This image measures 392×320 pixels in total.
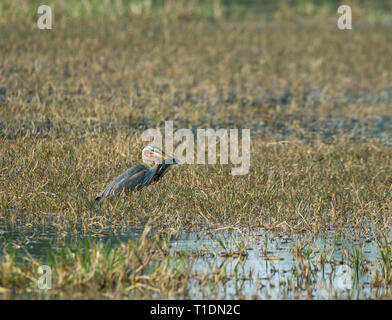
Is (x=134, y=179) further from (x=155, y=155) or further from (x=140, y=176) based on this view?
(x=155, y=155)

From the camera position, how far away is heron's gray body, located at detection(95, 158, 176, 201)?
360 inches

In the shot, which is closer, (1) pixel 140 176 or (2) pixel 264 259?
(2) pixel 264 259

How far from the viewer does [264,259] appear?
7586 millimetres

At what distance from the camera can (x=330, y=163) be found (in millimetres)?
11719

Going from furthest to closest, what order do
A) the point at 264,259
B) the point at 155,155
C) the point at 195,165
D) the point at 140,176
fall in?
the point at 195,165 < the point at 155,155 < the point at 140,176 < the point at 264,259

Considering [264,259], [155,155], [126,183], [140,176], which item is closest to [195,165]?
[155,155]

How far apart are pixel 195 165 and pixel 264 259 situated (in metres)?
3.49

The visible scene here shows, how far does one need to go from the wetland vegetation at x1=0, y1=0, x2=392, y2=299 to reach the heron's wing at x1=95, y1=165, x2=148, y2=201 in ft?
0.56

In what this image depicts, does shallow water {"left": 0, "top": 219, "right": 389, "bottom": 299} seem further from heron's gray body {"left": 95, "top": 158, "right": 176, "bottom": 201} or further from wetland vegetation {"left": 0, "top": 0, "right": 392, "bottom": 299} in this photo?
heron's gray body {"left": 95, "top": 158, "right": 176, "bottom": 201}

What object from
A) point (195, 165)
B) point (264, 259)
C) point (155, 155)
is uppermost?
point (155, 155)

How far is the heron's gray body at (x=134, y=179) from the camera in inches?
360

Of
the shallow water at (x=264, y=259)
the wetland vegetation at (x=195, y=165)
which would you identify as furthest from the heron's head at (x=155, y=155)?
the shallow water at (x=264, y=259)

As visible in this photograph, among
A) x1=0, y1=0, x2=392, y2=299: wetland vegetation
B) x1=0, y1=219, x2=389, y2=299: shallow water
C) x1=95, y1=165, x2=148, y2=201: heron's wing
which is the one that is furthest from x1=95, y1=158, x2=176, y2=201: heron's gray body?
x1=0, y1=219, x2=389, y2=299: shallow water

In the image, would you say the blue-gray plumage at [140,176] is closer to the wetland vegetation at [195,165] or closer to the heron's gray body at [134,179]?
the heron's gray body at [134,179]
